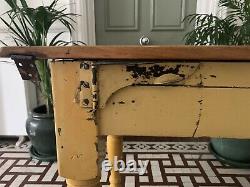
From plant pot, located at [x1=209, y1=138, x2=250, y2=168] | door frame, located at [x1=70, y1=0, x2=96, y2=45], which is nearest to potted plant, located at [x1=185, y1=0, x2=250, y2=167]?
plant pot, located at [x1=209, y1=138, x2=250, y2=168]

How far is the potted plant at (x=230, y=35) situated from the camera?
1571 mm

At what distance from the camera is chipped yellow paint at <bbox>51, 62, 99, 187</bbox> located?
1.84 ft

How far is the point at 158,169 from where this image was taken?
179 centimetres

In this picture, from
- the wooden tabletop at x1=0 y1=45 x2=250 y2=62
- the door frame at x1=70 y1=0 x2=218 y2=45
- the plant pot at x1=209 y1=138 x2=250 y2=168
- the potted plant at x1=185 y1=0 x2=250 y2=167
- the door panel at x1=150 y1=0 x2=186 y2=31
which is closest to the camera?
the wooden tabletop at x1=0 y1=45 x2=250 y2=62

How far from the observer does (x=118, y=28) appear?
7.16ft

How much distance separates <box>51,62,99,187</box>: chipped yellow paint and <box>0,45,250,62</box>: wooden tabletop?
0.03 metres

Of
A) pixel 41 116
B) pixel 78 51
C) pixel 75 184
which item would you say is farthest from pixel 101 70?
pixel 41 116

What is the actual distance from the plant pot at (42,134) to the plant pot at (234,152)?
120cm

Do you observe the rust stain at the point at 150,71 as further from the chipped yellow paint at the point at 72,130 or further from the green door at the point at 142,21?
the green door at the point at 142,21

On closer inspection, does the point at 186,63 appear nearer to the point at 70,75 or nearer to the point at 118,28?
the point at 70,75

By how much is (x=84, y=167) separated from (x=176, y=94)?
271 mm

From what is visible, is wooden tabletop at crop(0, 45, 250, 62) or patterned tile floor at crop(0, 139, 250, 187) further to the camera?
patterned tile floor at crop(0, 139, 250, 187)

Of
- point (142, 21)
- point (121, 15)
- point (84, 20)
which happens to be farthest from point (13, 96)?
point (142, 21)

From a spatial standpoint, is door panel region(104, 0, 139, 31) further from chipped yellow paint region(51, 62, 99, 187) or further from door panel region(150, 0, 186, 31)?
chipped yellow paint region(51, 62, 99, 187)
